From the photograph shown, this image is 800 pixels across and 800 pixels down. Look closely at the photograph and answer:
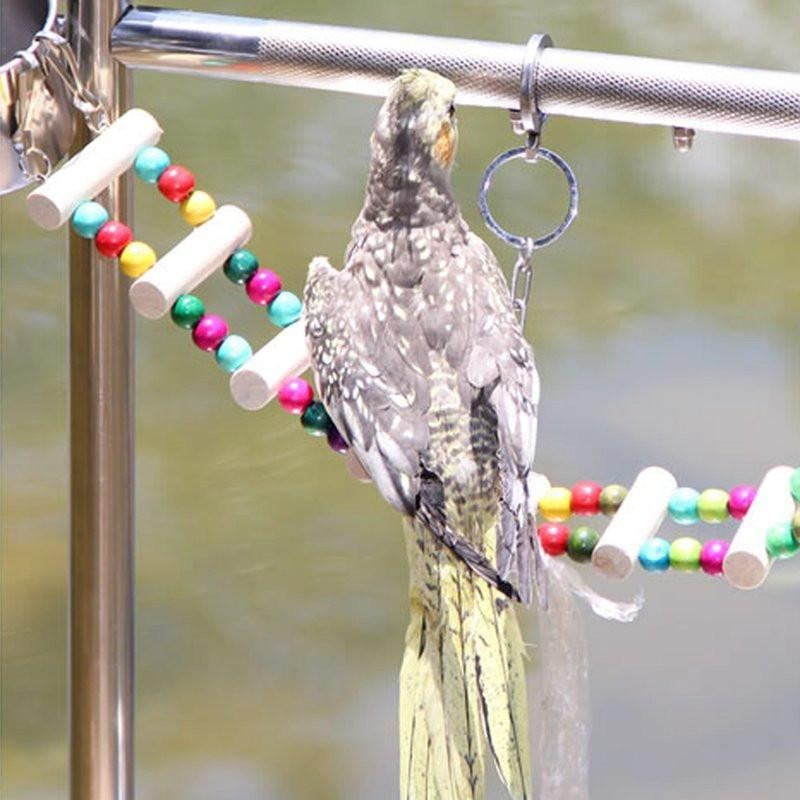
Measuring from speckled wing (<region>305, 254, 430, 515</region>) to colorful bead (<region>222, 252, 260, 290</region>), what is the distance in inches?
4.3

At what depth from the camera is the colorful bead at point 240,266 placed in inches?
35.9

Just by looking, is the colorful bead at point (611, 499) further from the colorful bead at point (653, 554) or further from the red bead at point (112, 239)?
the red bead at point (112, 239)

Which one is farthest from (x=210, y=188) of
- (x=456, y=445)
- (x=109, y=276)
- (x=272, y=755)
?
(x=456, y=445)

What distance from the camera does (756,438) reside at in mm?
1785

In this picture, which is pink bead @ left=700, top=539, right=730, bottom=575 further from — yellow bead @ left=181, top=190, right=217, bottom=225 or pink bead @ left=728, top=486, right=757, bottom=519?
yellow bead @ left=181, top=190, right=217, bottom=225

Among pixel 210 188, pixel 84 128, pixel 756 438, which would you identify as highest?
pixel 210 188

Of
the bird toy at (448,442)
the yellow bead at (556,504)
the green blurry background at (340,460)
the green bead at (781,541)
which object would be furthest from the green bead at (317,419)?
the green blurry background at (340,460)

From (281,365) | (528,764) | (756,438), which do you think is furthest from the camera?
(756,438)

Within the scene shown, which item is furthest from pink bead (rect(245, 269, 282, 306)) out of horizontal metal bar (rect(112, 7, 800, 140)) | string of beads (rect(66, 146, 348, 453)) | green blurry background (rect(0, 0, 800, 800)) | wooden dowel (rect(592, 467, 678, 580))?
green blurry background (rect(0, 0, 800, 800))

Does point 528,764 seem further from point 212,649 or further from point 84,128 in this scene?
point 212,649

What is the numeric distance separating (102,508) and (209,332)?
0.52 ft

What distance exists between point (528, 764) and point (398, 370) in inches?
7.1

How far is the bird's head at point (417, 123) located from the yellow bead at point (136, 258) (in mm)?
166

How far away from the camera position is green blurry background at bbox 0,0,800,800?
179 centimetres
